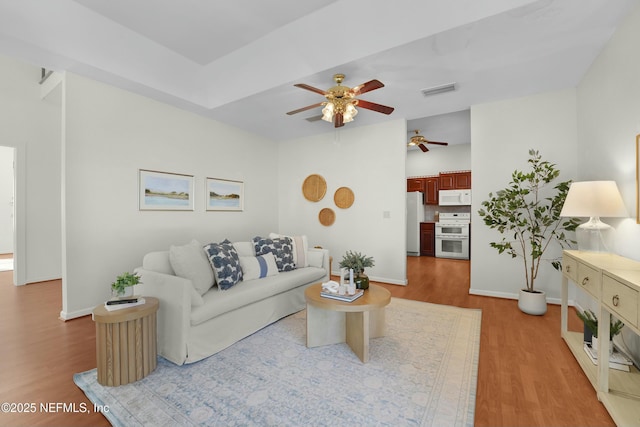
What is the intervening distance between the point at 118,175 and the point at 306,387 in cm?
329

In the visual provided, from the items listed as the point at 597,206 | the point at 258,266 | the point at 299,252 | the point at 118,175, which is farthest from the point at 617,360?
the point at 118,175

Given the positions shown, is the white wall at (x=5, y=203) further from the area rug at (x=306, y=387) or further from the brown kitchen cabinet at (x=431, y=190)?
the brown kitchen cabinet at (x=431, y=190)

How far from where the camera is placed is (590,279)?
198cm

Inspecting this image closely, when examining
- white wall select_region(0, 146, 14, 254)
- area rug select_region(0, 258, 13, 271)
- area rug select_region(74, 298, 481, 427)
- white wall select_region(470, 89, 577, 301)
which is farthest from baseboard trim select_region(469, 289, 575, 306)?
white wall select_region(0, 146, 14, 254)

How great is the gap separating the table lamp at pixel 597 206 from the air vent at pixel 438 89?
176 centimetres

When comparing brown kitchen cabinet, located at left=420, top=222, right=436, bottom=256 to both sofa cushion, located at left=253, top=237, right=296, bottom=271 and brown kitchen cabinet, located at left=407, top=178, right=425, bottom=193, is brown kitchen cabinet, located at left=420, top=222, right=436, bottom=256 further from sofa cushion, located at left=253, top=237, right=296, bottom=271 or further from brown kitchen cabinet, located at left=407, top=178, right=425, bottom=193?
sofa cushion, located at left=253, top=237, right=296, bottom=271

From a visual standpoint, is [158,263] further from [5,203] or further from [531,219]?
[5,203]

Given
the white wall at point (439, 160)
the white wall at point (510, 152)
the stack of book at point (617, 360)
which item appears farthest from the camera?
the white wall at point (439, 160)

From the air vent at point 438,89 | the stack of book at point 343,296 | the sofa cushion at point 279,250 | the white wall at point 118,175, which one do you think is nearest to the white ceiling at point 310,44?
the air vent at point 438,89

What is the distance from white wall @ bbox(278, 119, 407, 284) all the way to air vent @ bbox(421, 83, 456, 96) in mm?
980

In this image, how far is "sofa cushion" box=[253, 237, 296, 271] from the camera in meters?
3.45

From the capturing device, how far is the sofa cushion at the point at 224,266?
108 inches

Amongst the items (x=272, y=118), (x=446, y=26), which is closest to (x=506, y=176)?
(x=446, y=26)

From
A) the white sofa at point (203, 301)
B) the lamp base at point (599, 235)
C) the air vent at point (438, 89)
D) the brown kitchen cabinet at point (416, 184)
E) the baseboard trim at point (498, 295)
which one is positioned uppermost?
the air vent at point (438, 89)
